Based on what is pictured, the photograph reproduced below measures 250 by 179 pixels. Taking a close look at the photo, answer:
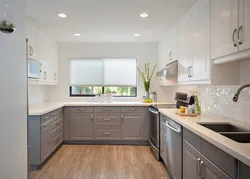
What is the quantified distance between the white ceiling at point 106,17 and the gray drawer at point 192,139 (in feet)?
5.38

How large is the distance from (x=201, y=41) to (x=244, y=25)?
→ 83 cm

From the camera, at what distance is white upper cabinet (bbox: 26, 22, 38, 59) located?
10.7 ft

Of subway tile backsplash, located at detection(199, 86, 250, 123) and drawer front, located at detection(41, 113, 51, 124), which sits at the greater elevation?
subway tile backsplash, located at detection(199, 86, 250, 123)

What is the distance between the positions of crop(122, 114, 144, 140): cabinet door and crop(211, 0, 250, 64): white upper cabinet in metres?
2.49

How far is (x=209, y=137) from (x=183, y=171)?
2.73ft

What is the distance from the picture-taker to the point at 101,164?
3295 mm

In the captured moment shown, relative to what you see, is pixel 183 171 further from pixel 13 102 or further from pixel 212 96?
pixel 13 102

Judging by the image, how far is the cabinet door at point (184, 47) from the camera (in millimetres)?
2857

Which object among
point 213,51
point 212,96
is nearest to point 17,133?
point 213,51

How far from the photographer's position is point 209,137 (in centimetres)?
148

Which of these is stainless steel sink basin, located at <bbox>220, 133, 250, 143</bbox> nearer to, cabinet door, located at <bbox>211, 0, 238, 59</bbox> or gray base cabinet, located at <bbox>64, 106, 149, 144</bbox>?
cabinet door, located at <bbox>211, 0, 238, 59</bbox>

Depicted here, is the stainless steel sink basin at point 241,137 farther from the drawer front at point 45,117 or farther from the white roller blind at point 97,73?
the white roller blind at point 97,73

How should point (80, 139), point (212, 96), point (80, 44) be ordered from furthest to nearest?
point (80, 44) < point (80, 139) < point (212, 96)

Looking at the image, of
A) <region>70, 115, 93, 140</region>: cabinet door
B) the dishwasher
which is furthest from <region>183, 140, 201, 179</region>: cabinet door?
<region>70, 115, 93, 140</region>: cabinet door
